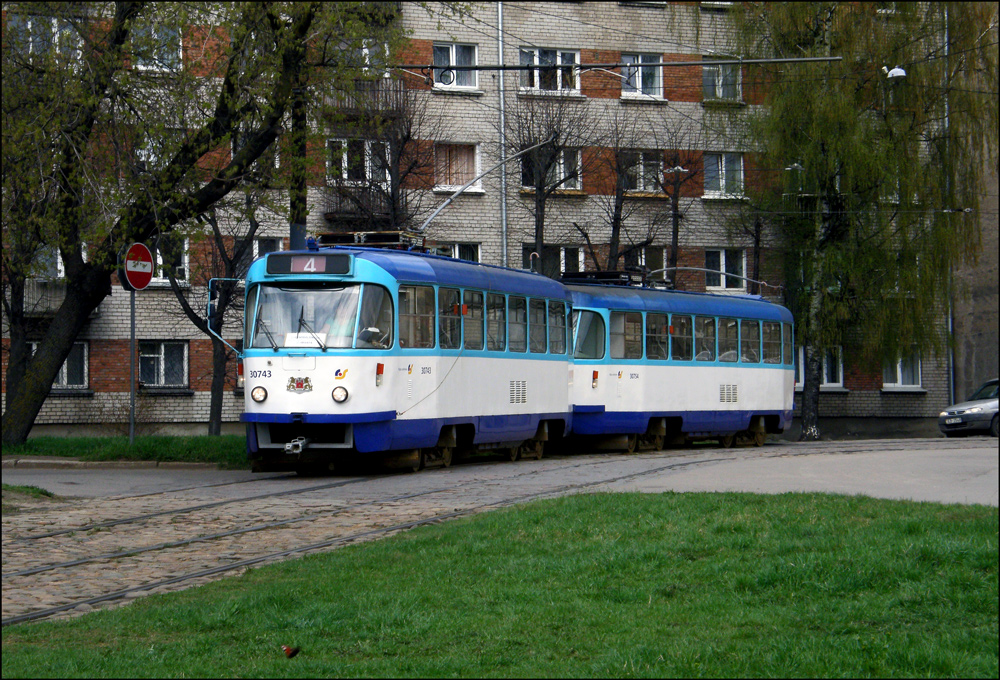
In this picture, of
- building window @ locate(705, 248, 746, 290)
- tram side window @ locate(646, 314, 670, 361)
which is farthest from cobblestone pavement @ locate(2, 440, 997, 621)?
building window @ locate(705, 248, 746, 290)

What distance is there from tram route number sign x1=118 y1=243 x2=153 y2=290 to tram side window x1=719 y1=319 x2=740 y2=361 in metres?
13.8

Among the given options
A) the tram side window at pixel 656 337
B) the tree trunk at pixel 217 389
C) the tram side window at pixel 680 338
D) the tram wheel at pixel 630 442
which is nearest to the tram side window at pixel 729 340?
the tram side window at pixel 680 338

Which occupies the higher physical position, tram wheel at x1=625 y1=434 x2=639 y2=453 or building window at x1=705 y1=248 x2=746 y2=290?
building window at x1=705 y1=248 x2=746 y2=290

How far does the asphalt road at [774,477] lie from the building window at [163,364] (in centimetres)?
1749

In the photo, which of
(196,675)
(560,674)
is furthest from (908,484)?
(196,675)

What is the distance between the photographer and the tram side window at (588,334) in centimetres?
2412

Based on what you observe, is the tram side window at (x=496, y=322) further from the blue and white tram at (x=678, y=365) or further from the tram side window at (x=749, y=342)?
the tram side window at (x=749, y=342)

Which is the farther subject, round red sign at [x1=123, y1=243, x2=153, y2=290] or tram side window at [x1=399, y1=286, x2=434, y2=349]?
tram side window at [x1=399, y1=286, x2=434, y2=349]

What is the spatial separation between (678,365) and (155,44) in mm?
12959

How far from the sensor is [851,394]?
44.0 m

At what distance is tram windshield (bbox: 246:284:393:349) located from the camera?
17250 millimetres

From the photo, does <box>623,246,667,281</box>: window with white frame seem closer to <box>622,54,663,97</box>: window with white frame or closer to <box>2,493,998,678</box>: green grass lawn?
<box>622,54,663,97</box>: window with white frame

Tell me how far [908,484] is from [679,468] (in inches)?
195

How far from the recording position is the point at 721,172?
4075cm
